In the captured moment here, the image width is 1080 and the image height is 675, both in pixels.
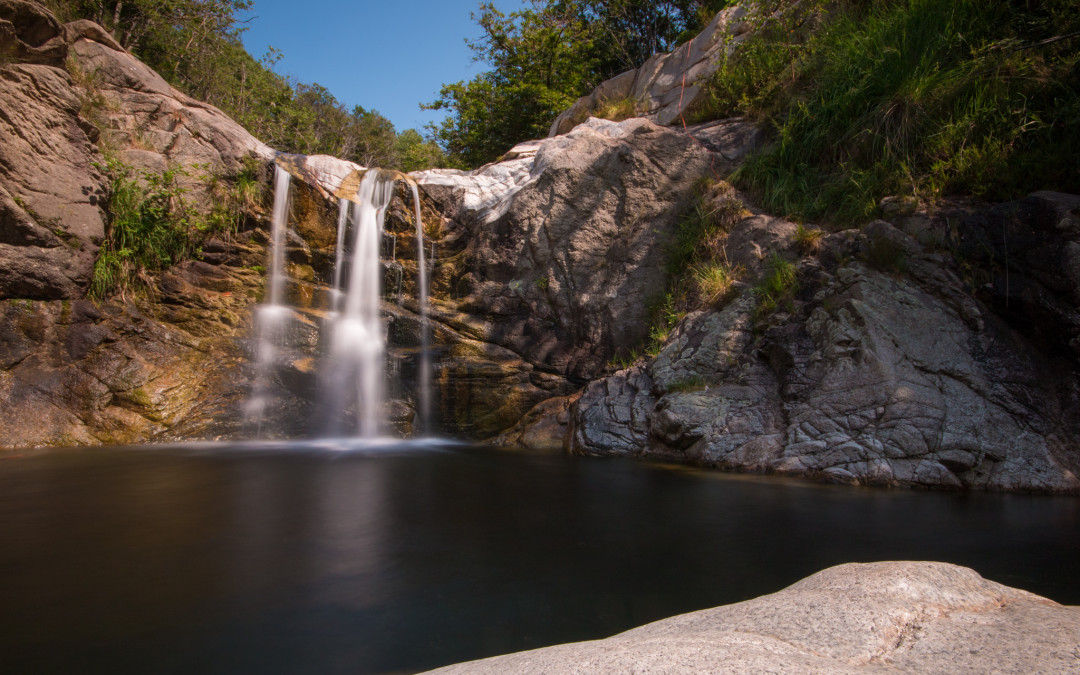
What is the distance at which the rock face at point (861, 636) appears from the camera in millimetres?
1230

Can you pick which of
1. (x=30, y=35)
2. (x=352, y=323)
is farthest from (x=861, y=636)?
(x=30, y=35)

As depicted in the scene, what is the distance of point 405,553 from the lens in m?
3.00

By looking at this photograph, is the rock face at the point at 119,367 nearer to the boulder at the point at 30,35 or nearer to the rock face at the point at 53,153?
the rock face at the point at 53,153

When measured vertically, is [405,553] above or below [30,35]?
below

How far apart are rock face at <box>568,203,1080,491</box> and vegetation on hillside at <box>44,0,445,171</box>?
11495 mm

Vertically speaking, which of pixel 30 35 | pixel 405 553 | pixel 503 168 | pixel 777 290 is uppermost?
pixel 30 35

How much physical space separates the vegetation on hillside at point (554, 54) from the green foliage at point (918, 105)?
21.2 feet

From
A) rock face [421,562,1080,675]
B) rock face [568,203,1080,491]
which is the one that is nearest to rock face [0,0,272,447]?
rock face [568,203,1080,491]

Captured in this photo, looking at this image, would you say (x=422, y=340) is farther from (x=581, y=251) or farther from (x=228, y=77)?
(x=228, y=77)

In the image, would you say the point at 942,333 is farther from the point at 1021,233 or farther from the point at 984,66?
the point at 984,66

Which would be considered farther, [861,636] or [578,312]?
[578,312]

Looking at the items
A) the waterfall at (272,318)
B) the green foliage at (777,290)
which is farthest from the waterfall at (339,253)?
the green foliage at (777,290)

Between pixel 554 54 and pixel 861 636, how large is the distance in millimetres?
15333

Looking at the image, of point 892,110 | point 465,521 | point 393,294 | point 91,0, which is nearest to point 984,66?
point 892,110
